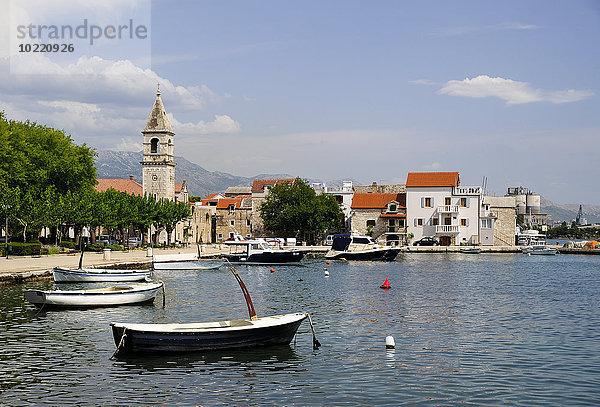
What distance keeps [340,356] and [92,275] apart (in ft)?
84.8

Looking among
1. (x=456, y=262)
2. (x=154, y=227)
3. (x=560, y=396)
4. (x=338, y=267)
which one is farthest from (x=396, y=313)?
(x=154, y=227)

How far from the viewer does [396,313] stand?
1288 inches

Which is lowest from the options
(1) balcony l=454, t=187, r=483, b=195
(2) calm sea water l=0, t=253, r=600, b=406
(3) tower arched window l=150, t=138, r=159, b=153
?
(2) calm sea water l=0, t=253, r=600, b=406

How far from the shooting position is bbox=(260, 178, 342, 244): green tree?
104 m

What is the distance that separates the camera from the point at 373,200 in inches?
4321

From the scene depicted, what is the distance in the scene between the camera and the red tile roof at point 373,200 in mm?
108312

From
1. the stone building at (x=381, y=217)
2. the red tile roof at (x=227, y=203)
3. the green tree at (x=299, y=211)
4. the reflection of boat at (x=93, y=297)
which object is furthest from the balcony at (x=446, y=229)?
the reflection of boat at (x=93, y=297)

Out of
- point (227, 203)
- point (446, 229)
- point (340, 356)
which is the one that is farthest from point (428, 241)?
point (340, 356)

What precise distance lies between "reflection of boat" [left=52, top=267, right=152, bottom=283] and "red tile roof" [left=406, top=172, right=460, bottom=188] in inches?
2612

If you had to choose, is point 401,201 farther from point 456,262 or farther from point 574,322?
point 574,322

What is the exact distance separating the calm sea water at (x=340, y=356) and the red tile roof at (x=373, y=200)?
67.0 m

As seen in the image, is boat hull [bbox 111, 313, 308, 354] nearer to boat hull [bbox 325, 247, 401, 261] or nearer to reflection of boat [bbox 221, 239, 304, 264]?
reflection of boat [bbox 221, 239, 304, 264]

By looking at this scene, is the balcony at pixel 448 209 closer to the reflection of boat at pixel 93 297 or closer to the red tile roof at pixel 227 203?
the red tile roof at pixel 227 203

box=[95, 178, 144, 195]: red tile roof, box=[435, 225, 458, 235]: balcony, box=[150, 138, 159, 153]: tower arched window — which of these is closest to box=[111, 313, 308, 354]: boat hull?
box=[435, 225, 458, 235]: balcony
